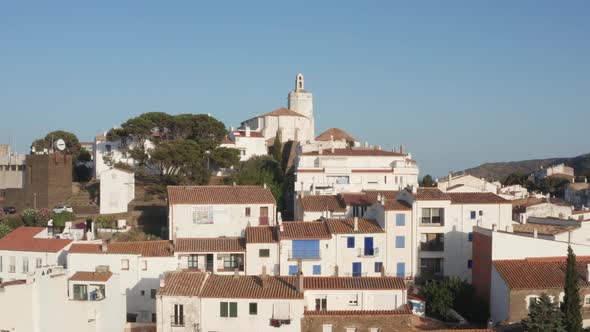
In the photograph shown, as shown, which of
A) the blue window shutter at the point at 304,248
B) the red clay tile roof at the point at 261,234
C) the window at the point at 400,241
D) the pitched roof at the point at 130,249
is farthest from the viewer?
the window at the point at 400,241

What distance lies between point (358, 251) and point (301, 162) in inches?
782

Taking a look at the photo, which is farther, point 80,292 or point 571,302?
point 80,292

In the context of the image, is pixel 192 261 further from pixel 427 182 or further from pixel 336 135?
pixel 336 135

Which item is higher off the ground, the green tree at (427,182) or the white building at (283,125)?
the white building at (283,125)

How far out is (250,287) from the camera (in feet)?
98.3

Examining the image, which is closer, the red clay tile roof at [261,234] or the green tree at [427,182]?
the red clay tile roof at [261,234]

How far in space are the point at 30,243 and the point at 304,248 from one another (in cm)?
1690

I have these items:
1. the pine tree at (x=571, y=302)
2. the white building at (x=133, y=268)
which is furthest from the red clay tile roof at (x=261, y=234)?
the pine tree at (x=571, y=302)

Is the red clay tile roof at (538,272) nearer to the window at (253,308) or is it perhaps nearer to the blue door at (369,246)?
A: the blue door at (369,246)

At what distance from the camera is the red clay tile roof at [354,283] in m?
30.6

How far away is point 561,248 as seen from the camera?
33.6 m

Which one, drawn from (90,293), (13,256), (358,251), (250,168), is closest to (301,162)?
(250,168)

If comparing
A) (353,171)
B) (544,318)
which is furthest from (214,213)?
(544,318)

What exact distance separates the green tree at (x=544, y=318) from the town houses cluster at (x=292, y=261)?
2046mm
